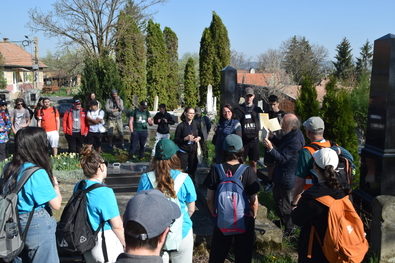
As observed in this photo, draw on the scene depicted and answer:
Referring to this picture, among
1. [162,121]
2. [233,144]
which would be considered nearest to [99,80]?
[162,121]

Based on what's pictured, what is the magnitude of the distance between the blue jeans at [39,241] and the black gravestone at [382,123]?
3.87 m

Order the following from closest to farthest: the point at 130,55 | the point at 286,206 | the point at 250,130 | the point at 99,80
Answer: the point at 286,206
the point at 250,130
the point at 99,80
the point at 130,55

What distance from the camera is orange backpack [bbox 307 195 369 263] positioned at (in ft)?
9.09

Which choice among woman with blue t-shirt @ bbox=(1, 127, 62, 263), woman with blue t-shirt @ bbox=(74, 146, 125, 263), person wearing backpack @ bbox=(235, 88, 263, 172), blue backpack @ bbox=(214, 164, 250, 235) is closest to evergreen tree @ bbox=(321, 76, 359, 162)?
person wearing backpack @ bbox=(235, 88, 263, 172)

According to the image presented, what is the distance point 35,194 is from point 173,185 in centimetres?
111

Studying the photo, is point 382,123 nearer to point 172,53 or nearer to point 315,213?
point 315,213

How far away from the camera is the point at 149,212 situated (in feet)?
5.42

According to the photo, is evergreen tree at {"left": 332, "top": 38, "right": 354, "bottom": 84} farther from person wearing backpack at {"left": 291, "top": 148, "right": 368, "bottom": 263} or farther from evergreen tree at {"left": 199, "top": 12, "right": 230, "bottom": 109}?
person wearing backpack at {"left": 291, "top": 148, "right": 368, "bottom": 263}

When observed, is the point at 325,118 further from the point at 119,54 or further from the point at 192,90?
the point at 192,90

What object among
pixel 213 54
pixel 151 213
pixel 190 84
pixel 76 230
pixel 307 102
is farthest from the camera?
pixel 190 84

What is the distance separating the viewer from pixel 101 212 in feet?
9.47

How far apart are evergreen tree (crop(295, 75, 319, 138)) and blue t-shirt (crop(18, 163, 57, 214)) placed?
20.5ft

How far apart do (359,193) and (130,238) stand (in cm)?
415

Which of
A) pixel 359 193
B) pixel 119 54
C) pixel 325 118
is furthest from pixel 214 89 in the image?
pixel 359 193
